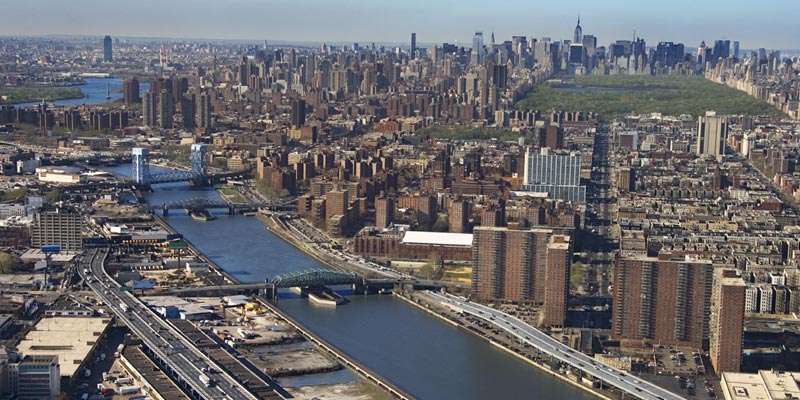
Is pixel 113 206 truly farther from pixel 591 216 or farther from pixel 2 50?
pixel 2 50

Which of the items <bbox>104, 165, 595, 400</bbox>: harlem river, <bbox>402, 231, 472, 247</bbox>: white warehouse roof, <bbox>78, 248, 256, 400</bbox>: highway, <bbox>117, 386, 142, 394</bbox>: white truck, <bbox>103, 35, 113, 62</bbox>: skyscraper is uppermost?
<bbox>103, 35, 113, 62</bbox>: skyscraper

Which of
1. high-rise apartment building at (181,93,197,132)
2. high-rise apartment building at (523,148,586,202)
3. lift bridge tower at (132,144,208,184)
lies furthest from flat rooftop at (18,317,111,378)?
high-rise apartment building at (181,93,197,132)

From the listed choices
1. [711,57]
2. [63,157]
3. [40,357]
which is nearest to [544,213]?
[40,357]

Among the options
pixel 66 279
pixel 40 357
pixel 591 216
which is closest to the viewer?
pixel 40 357

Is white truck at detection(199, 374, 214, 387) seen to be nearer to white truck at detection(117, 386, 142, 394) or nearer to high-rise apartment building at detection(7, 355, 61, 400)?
white truck at detection(117, 386, 142, 394)

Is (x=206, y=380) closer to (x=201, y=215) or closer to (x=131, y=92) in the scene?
(x=201, y=215)

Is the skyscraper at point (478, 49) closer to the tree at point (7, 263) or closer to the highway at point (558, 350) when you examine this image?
the tree at point (7, 263)
